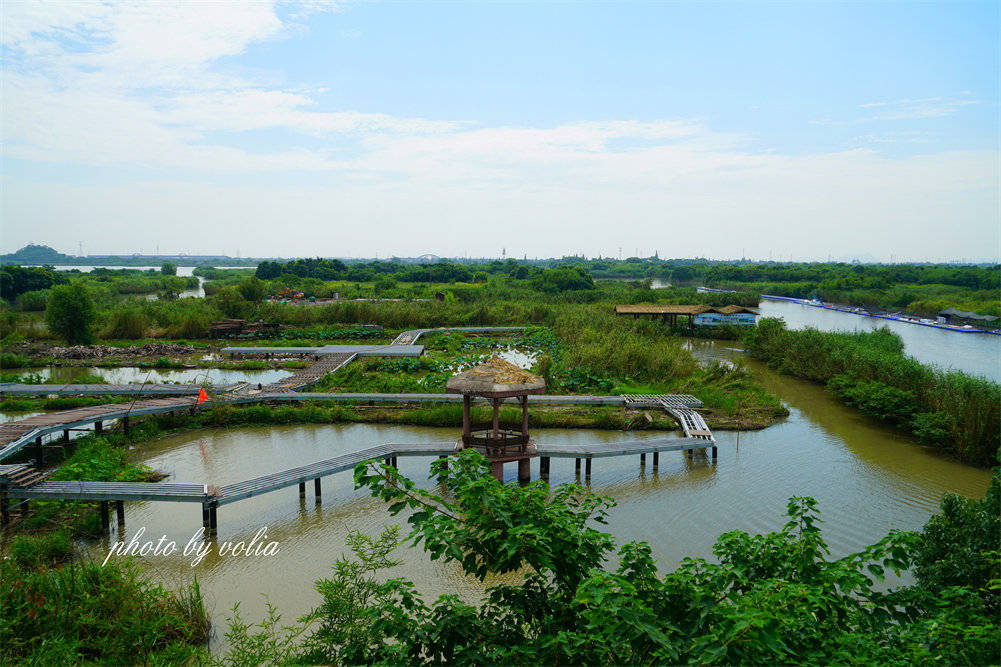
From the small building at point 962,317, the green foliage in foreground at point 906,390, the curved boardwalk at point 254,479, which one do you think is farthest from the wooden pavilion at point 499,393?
the small building at point 962,317

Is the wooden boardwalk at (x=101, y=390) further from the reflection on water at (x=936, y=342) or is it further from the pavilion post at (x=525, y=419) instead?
the reflection on water at (x=936, y=342)

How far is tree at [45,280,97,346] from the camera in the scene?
93.5 ft

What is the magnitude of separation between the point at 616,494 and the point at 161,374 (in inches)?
822

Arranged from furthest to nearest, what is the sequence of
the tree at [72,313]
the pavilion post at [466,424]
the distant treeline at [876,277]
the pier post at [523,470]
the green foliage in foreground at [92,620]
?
the distant treeline at [876,277] < the tree at [72,313] < the pier post at [523,470] < the pavilion post at [466,424] < the green foliage in foreground at [92,620]

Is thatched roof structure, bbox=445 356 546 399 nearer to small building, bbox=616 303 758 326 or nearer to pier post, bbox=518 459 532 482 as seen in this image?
pier post, bbox=518 459 532 482

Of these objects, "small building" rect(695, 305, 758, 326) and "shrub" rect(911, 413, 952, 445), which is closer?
"shrub" rect(911, 413, 952, 445)

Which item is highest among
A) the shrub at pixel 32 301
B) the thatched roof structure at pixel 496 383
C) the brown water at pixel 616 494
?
the shrub at pixel 32 301

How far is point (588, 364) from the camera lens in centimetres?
2248

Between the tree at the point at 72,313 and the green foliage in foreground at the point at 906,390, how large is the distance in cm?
3368

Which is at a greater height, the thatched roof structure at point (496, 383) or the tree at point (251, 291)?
the tree at point (251, 291)

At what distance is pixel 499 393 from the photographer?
1155 centimetres

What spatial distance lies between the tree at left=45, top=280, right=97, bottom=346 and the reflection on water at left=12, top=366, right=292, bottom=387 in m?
4.68

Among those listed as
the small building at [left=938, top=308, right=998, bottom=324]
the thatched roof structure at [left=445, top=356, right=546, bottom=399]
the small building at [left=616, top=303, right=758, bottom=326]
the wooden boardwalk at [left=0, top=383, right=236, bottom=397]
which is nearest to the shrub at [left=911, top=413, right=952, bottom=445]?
the thatched roof structure at [left=445, top=356, right=546, bottom=399]

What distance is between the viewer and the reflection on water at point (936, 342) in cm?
2667
